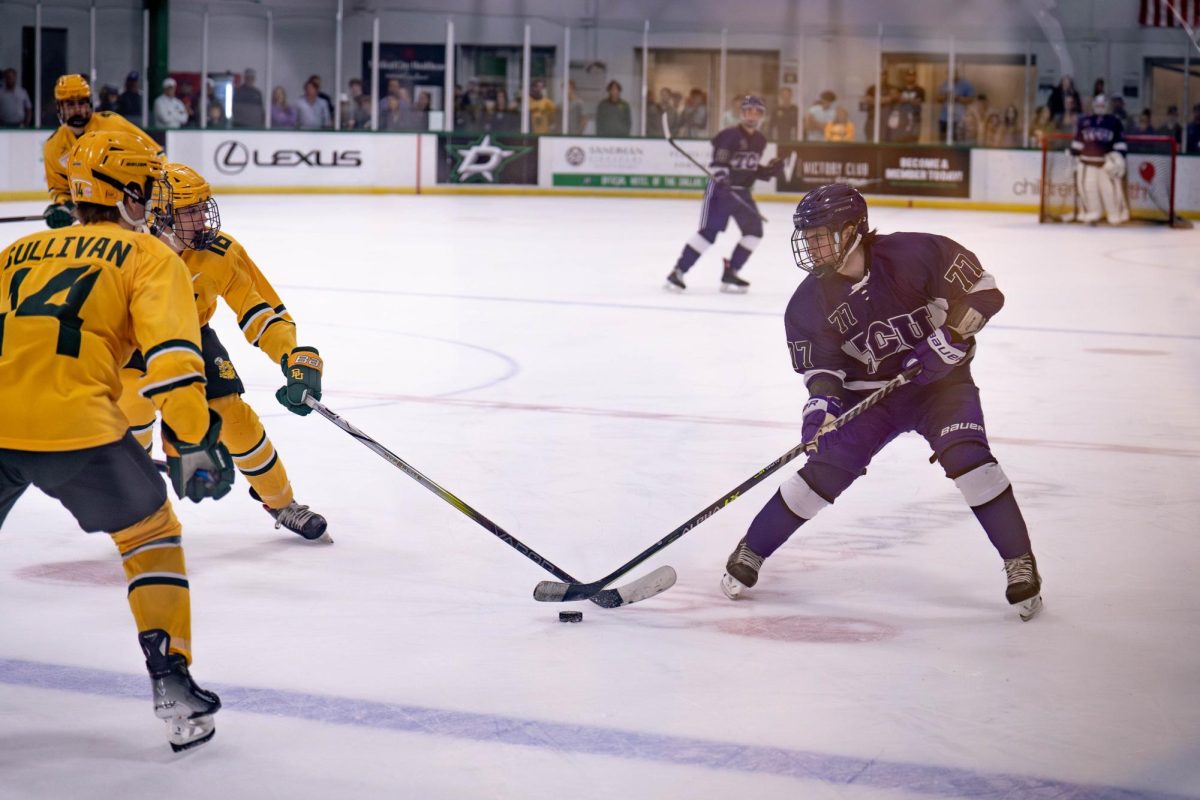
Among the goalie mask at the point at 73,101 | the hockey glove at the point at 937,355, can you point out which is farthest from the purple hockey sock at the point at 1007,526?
the goalie mask at the point at 73,101

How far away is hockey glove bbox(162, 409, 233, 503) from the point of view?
8.38 ft

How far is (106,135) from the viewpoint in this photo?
2.69 metres

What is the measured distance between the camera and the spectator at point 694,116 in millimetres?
19203

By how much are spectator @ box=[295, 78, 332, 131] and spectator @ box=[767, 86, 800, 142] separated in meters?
5.30

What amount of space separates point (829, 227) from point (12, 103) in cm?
1419

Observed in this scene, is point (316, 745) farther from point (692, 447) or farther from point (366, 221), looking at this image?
point (366, 221)

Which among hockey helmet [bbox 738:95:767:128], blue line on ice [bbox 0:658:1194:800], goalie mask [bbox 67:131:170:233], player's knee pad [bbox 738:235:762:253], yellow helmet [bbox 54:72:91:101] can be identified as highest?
hockey helmet [bbox 738:95:767:128]

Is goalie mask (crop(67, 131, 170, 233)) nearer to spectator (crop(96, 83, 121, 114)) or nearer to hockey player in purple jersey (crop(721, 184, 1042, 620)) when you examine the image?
hockey player in purple jersey (crop(721, 184, 1042, 620))

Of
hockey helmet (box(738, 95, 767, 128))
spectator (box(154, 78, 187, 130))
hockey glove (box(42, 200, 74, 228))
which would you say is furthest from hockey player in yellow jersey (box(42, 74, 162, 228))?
spectator (box(154, 78, 187, 130))

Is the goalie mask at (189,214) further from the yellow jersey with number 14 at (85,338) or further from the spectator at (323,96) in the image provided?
the spectator at (323,96)

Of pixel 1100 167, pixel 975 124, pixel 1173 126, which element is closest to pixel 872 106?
pixel 975 124

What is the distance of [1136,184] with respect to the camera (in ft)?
53.8

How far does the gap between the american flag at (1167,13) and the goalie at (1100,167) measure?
8.50 feet

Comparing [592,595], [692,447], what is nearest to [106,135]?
[592,595]
